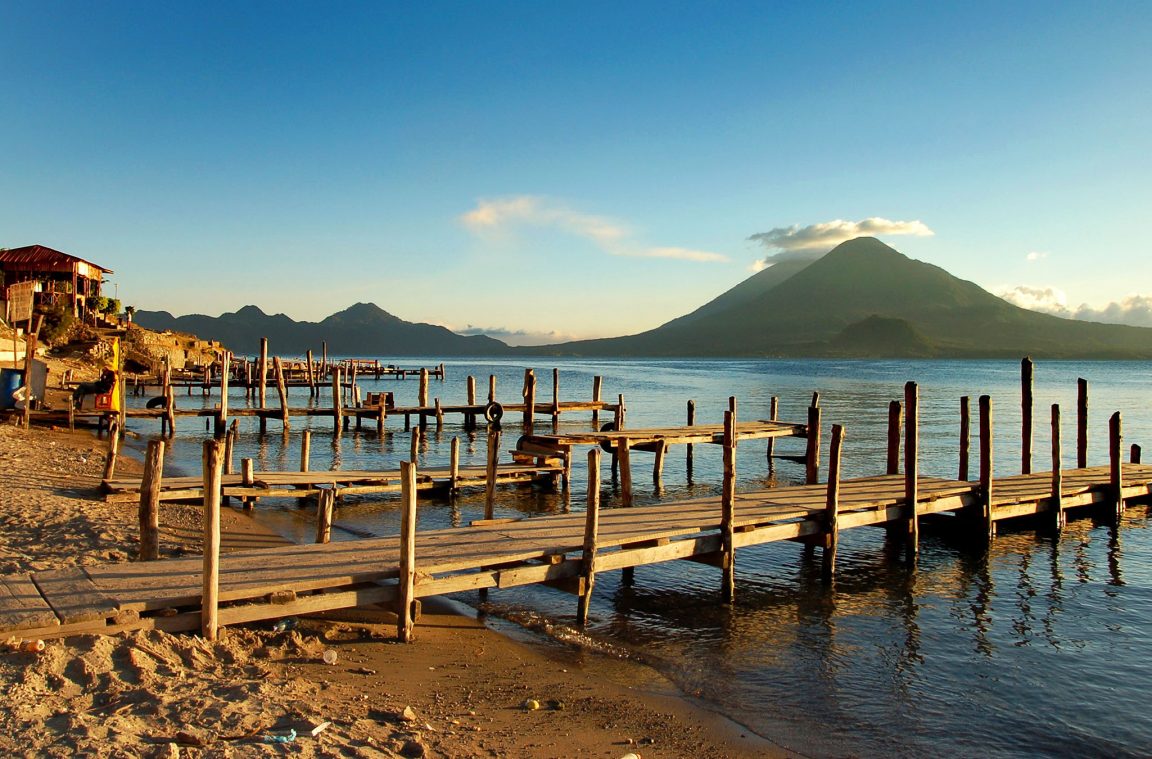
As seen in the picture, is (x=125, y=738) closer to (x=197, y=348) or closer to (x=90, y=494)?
(x=90, y=494)

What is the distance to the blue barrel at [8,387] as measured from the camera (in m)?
29.6

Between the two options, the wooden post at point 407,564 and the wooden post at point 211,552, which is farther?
the wooden post at point 407,564

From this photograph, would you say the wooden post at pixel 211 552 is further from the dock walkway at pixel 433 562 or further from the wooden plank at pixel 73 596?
the wooden plank at pixel 73 596

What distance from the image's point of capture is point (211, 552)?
26.6 ft

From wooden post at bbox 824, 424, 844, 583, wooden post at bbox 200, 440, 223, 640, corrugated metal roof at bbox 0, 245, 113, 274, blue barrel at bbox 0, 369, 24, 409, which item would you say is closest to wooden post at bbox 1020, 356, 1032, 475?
wooden post at bbox 824, 424, 844, 583

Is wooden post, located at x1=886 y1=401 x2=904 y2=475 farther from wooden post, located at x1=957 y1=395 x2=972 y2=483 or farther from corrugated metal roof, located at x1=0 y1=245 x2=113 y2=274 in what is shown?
corrugated metal roof, located at x1=0 y1=245 x2=113 y2=274

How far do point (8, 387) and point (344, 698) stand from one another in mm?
29157

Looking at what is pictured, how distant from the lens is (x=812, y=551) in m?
15.7

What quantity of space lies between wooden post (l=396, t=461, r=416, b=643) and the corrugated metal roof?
2313 inches

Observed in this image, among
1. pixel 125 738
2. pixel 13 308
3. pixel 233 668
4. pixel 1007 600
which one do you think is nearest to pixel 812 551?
pixel 1007 600

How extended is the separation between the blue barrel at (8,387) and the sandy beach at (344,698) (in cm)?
2227

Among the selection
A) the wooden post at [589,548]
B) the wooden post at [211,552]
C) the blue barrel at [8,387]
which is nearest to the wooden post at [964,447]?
the wooden post at [589,548]

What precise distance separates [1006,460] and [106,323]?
2277 inches

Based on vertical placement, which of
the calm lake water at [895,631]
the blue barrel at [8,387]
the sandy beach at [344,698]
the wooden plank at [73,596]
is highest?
the blue barrel at [8,387]
